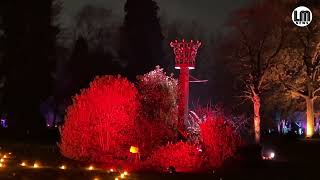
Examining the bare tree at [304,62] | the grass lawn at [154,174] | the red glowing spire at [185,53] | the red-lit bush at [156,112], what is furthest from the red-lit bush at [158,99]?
the bare tree at [304,62]

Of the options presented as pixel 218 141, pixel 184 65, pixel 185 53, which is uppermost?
pixel 185 53

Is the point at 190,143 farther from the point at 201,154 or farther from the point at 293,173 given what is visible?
the point at 293,173

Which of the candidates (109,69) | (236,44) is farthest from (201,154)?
(109,69)

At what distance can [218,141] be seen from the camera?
72.6 ft

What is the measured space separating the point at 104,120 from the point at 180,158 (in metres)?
4.09

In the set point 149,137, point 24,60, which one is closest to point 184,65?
point 149,137

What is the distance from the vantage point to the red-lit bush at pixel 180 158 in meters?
21.7

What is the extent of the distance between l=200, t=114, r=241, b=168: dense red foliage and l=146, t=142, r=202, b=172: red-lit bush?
52 cm

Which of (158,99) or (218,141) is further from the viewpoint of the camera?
(158,99)

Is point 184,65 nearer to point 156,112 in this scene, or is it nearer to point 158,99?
point 158,99

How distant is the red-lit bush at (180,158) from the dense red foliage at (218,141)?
516mm

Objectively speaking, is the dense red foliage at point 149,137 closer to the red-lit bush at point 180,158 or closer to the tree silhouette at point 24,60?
the red-lit bush at point 180,158

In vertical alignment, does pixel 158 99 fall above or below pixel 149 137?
above

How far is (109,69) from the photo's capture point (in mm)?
53594
